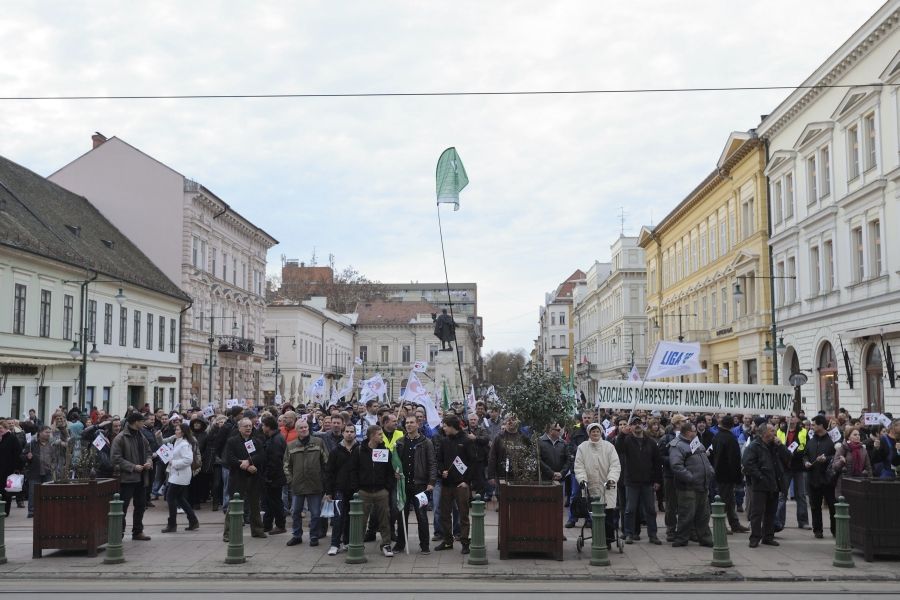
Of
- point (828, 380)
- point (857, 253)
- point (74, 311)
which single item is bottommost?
point (828, 380)

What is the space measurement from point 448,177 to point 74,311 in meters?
22.7

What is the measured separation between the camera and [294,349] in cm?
7612

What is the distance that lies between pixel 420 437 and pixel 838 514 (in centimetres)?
549

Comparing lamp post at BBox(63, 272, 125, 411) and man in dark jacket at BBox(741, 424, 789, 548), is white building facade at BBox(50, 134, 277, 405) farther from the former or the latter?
man in dark jacket at BBox(741, 424, 789, 548)

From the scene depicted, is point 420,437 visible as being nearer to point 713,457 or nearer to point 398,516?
point 398,516

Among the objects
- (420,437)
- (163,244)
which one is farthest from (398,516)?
(163,244)

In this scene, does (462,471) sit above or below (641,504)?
above

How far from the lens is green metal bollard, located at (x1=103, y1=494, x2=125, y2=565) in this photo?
38.2ft

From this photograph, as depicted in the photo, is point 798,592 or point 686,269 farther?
point 686,269

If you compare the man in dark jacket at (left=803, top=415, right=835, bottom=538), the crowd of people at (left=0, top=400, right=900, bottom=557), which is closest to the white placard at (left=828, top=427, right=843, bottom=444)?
the crowd of people at (left=0, top=400, right=900, bottom=557)

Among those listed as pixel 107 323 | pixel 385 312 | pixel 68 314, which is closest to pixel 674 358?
pixel 68 314

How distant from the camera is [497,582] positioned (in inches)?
424

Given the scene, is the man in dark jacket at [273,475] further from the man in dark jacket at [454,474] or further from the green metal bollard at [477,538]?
the green metal bollard at [477,538]

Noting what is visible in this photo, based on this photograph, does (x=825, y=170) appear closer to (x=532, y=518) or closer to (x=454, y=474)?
(x=454, y=474)
